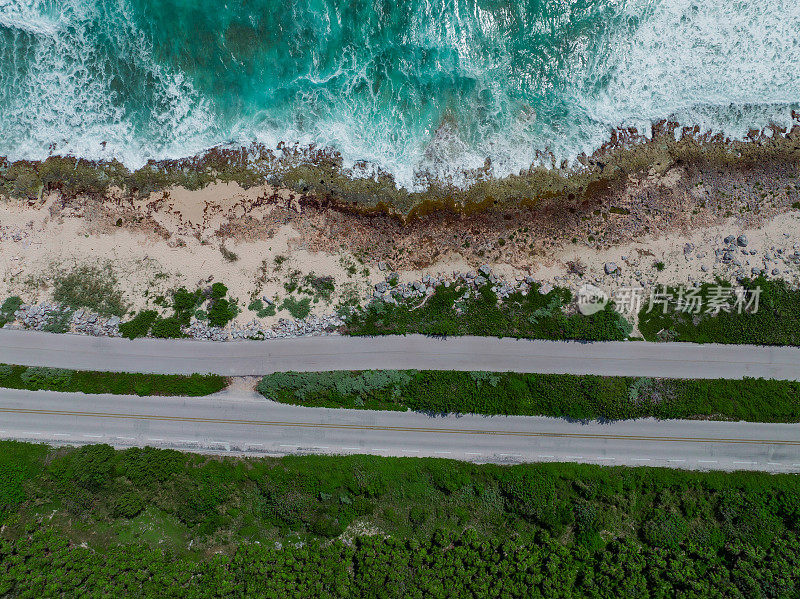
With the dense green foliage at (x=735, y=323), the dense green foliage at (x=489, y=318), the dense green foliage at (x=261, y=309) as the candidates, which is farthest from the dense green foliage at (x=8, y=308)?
the dense green foliage at (x=735, y=323)

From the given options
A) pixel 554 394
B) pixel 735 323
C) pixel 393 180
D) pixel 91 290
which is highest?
pixel 393 180

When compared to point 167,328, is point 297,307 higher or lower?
higher

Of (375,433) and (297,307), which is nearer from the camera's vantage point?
(375,433)

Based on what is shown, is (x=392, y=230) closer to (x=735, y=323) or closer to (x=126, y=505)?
(x=735, y=323)

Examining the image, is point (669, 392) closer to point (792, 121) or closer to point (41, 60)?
point (792, 121)

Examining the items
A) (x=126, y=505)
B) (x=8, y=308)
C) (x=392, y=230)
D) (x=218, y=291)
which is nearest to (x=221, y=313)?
(x=218, y=291)

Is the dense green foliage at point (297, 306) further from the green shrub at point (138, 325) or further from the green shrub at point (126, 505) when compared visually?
the green shrub at point (126, 505)

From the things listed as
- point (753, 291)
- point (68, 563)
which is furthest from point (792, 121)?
point (68, 563)
